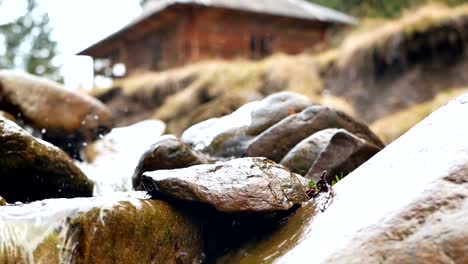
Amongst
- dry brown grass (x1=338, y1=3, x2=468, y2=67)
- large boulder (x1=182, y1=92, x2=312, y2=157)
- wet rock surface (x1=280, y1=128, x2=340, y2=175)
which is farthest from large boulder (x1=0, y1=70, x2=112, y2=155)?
dry brown grass (x1=338, y1=3, x2=468, y2=67)

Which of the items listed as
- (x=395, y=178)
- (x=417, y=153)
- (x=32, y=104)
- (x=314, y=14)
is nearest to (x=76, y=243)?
(x=395, y=178)

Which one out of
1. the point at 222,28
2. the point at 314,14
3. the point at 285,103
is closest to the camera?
the point at 285,103

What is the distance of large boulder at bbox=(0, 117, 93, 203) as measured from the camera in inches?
149

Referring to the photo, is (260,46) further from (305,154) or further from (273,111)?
(305,154)

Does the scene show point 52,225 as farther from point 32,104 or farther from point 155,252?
point 32,104

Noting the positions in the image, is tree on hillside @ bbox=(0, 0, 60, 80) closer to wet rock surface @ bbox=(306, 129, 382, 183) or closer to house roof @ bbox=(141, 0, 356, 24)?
house roof @ bbox=(141, 0, 356, 24)

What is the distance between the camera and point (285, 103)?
5699 millimetres

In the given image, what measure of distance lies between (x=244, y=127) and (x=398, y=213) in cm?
310

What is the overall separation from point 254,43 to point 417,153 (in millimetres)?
16262

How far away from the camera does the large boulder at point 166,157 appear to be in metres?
4.31

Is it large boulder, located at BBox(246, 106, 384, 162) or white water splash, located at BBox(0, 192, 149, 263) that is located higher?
white water splash, located at BBox(0, 192, 149, 263)

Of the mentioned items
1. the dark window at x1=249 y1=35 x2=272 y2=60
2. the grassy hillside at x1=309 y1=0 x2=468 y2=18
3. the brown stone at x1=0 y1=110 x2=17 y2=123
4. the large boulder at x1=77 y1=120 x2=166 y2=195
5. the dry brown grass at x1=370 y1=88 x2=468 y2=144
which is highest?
the grassy hillside at x1=309 y1=0 x2=468 y2=18

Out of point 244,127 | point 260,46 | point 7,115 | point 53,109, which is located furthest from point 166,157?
point 260,46

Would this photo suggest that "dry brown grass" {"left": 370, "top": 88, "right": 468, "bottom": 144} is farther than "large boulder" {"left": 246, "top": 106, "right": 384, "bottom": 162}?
Yes
